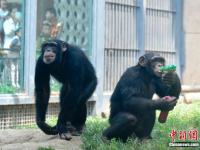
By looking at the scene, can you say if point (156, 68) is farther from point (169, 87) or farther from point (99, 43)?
point (99, 43)

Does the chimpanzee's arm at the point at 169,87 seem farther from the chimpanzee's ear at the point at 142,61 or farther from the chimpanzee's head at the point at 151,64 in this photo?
the chimpanzee's ear at the point at 142,61

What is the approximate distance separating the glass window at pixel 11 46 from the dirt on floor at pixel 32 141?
8.81 feet

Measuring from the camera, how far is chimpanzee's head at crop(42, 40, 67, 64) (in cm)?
698

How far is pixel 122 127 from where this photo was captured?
6430 mm

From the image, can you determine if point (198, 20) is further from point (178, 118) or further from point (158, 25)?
point (178, 118)

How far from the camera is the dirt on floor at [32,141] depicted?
20.4 feet

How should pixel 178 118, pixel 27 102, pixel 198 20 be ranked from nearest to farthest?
pixel 178 118 → pixel 27 102 → pixel 198 20

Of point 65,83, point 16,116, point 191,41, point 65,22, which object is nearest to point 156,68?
point 65,83

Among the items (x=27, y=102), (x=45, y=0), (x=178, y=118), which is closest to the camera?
(x=178, y=118)

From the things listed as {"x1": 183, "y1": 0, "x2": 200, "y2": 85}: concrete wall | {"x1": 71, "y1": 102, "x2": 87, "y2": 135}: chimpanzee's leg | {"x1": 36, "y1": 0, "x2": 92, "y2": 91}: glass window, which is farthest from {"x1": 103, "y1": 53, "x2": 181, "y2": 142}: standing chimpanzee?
{"x1": 183, "y1": 0, "x2": 200, "y2": 85}: concrete wall

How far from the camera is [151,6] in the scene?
43.3ft

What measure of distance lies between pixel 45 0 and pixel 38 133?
4.03 meters

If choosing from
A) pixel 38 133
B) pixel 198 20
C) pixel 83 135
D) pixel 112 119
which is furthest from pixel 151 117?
pixel 198 20

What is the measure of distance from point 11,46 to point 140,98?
415 centimetres
